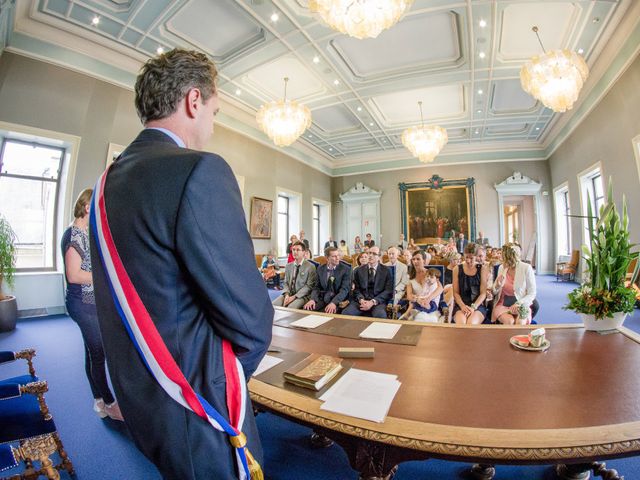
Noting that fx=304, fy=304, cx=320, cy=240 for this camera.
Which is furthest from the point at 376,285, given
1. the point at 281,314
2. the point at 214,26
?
the point at 214,26

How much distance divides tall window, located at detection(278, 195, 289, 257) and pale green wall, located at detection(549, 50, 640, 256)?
854cm

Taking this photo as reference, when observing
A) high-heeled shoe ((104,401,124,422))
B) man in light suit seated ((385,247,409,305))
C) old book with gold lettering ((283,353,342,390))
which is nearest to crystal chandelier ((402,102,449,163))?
man in light suit seated ((385,247,409,305))

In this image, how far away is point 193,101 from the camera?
30.9 inches

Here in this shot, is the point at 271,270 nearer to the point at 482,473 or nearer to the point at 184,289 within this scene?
the point at 482,473

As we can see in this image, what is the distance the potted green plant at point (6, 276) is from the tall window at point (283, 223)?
267 inches

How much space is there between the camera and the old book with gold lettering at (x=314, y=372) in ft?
3.76

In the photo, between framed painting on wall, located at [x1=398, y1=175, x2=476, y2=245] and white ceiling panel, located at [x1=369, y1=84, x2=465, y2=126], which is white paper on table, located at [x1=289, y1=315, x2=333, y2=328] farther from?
framed painting on wall, located at [x1=398, y1=175, x2=476, y2=245]

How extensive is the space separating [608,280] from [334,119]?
323 inches

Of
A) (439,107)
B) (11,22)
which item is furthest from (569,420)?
(439,107)

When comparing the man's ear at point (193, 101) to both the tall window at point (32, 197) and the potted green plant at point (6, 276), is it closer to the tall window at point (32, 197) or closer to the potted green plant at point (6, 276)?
the potted green plant at point (6, 276)

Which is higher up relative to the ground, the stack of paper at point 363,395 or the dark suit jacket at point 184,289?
the dark suit jacket at point 184,289

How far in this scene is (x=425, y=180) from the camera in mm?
11898

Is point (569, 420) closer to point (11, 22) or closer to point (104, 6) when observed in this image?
point (104, 6)

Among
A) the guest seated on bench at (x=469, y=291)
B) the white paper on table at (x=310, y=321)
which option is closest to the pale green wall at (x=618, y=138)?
the guest seated on bench at (x=469, y=291)
